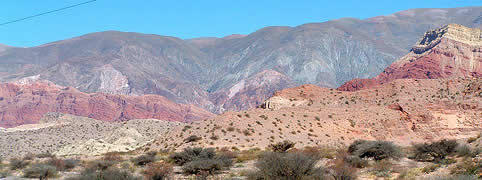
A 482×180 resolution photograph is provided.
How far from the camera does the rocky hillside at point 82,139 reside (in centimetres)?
5519

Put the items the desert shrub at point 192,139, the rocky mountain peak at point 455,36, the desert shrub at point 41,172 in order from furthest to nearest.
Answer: the rocky mountain peak at point 455,36 < the desert shrub at point 192,139 < the desert shrub at point 41,172

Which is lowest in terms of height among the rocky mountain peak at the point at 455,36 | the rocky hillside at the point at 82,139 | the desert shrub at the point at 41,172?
the rocky hillside at the point at 82,139

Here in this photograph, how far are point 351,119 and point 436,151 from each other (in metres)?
25.6

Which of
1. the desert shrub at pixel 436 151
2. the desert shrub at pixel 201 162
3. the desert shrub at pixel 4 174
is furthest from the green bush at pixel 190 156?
the desert shrub at pixel 436 151

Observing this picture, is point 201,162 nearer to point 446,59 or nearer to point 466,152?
point 466,152

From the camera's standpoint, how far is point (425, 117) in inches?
1953

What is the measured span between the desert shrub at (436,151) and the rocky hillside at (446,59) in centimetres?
12697

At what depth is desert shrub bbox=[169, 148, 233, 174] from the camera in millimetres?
22375

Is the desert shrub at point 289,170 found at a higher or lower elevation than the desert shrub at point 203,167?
higher

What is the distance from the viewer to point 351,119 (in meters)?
48.8

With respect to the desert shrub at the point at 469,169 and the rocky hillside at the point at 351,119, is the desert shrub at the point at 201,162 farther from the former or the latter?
the desert shrub at the point at 469,169

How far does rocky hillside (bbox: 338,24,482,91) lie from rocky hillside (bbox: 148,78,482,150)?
93.2 metres

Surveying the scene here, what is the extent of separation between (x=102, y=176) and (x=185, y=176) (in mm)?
5444

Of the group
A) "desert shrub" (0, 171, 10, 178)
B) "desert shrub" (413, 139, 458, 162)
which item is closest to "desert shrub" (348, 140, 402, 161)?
"desert shrub" (413, 139, 458, 162)
